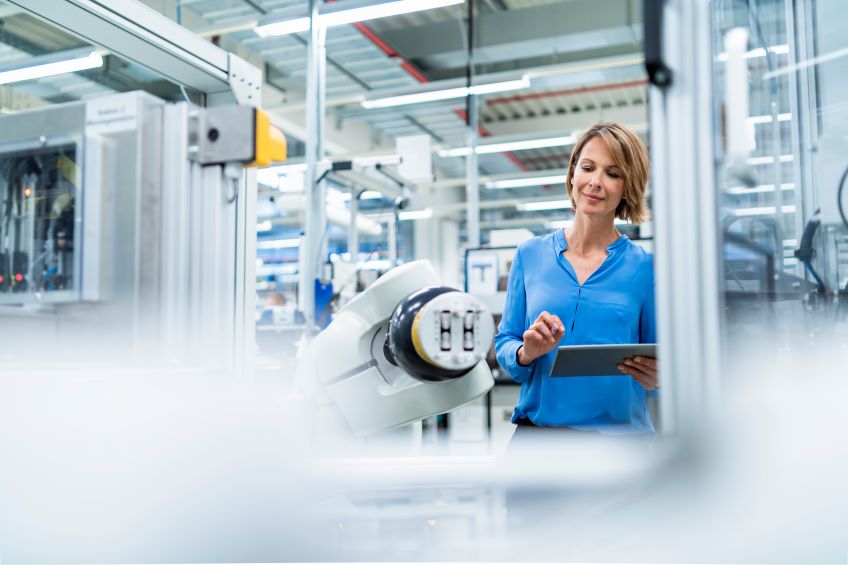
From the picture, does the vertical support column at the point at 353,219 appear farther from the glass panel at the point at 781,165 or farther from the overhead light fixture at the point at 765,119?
the overhead light fixture at the point at 765,119

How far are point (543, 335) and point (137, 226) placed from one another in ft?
2.17

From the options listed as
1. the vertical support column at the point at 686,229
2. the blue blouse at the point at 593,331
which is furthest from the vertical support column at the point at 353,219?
the vertical support column at the point at 686,229

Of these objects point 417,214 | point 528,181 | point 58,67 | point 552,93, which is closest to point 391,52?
point 552,93

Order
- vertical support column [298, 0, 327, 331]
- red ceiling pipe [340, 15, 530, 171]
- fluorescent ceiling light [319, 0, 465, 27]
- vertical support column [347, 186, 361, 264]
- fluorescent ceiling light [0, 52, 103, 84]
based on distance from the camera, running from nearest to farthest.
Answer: fluorescent ceiling light [0, 52, 103, 84]
vertical support column [298, 0, 327, 331]
fluorescent ceiling light [319, 0, 465, 27]
vertical support column [347, 186, 361, 264]
red ceiling pipe [340, 15, 530, 171]

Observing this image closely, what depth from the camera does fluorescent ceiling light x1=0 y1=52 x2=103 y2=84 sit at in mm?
2984

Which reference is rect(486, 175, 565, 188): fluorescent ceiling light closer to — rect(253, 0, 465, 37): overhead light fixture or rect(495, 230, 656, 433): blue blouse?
rect(253, 0, 465, 37): overhead light fixture

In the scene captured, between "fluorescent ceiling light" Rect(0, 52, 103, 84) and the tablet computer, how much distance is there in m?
2.31

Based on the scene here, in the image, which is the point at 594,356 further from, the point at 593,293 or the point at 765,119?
the point at 765,119

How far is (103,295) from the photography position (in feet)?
3.35

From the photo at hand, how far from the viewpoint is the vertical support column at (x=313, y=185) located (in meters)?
3.95

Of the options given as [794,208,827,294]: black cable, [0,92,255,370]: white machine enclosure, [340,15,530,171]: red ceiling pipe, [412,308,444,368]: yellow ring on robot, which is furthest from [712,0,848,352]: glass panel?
[340,15,530,171]: red ceiling pipe

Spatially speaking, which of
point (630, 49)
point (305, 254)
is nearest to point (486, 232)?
point (630, 49)

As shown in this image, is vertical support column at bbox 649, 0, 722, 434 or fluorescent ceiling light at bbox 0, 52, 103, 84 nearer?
vertical support column at bbox 649, 0, 722, 434

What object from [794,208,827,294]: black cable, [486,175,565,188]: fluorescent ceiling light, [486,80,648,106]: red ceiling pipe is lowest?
[794,208,827,294]: black cable
